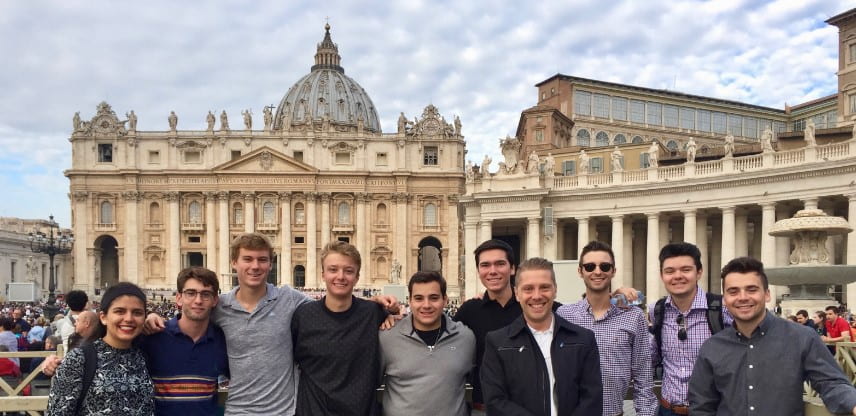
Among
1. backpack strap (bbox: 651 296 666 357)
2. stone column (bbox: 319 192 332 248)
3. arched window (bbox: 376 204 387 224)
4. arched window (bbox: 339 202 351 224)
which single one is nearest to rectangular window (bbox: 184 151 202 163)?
stone column (bbox: 319 192 332 248)

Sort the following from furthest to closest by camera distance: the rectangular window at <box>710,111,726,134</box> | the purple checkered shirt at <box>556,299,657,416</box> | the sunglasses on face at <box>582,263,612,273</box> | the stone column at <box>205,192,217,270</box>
Result: the stone column at <box>205,192,217,270</box> → the rectangular window at <box>710,111,726,134</box> → the sunglasses on face at <box>582,263,612,273</box> → the purple checkered shirt at <box>556,299,657,416</box>

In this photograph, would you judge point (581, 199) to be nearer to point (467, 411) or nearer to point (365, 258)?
point (467, 411)

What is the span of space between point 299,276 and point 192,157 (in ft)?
58.9

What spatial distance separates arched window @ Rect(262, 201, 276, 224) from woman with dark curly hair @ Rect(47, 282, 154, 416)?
72653mm

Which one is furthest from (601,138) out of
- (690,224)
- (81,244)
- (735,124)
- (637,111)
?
(81,244)

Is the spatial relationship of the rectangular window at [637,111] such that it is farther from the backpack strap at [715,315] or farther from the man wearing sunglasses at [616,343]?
the man wearing sunglasses at [616,343]

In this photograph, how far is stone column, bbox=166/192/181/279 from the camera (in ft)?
249

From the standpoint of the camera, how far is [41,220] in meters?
122

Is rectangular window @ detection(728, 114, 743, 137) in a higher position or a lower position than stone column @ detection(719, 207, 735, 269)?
higher

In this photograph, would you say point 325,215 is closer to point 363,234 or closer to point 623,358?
point 363,234

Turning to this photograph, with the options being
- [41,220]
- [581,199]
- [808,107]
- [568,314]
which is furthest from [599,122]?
[41,220]

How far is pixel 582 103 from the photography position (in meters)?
61.5

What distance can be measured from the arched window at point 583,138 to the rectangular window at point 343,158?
28053 mm

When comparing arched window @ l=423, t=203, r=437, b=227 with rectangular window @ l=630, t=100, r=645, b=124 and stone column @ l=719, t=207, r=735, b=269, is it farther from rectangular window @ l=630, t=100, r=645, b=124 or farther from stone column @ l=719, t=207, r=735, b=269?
stone column @ l=719, t=207, r=735, b=269
